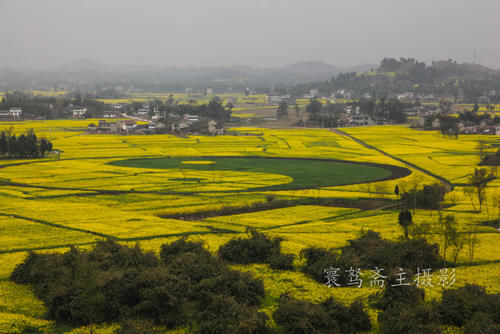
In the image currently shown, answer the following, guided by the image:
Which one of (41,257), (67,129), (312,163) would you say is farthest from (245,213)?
(67,129)

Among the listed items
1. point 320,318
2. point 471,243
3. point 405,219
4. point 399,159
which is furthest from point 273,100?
point 320,318

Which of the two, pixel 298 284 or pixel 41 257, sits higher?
pixel 41 257

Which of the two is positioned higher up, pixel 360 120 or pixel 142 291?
pixel 360 120

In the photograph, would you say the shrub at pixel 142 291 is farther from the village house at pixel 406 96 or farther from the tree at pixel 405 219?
the village house at pixel 406 96

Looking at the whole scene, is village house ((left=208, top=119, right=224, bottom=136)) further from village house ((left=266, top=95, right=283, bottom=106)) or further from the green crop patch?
village house ((left=266, top=95, right=283, bottom=106))

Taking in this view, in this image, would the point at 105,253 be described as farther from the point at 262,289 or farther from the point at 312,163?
the point at 312,163

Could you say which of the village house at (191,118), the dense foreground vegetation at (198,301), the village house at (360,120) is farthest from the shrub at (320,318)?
the village house at (360,120)

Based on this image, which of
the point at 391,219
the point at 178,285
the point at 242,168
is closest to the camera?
the point at 178,285

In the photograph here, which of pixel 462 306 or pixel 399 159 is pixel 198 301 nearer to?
pixel 462 306

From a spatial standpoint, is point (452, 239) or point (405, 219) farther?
point (405, 219)
